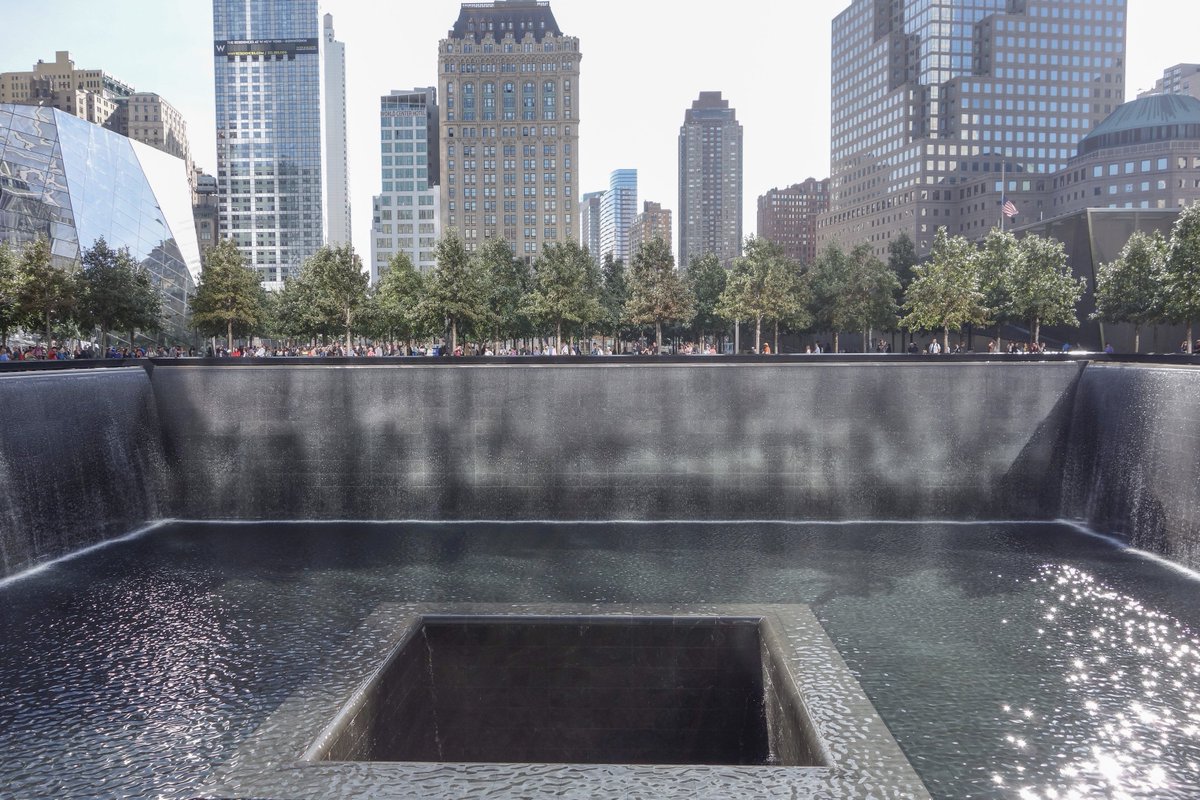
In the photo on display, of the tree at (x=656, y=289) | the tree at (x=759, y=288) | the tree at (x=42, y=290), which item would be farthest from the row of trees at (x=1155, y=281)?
the tree at (x=42, y=290)

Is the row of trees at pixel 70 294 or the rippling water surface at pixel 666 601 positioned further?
the row of trees at pixel 70 294

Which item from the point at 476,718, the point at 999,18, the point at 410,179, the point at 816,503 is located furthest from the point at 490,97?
the point at 476,718

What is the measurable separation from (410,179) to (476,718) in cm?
18337

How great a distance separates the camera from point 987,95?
145 m

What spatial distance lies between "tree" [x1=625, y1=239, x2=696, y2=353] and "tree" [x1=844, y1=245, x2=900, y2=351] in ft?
44.2

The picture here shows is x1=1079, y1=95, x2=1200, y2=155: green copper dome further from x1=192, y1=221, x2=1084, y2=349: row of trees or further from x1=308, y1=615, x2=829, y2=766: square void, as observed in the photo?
x1=308, y1=615, x2=829, y2=766: square void

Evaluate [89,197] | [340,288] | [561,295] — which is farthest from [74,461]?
[89,197]

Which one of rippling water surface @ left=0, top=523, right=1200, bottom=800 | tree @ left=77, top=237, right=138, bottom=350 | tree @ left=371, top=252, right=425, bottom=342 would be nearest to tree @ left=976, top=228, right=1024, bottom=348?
rippling water surface @ left=0, top=523, right=1200, bottom=800

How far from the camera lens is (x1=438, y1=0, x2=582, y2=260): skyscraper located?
147 metres

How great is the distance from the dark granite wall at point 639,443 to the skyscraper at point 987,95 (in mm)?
132750

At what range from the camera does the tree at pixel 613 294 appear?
221ft

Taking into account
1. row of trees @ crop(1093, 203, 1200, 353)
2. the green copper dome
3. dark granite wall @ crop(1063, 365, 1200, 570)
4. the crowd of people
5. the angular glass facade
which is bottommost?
dark granite wall @ crop(1063, 365, 1200, 570)

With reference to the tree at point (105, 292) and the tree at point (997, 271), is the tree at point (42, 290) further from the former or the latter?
the tree at point (997, 271)

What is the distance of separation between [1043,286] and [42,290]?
2130 inches
